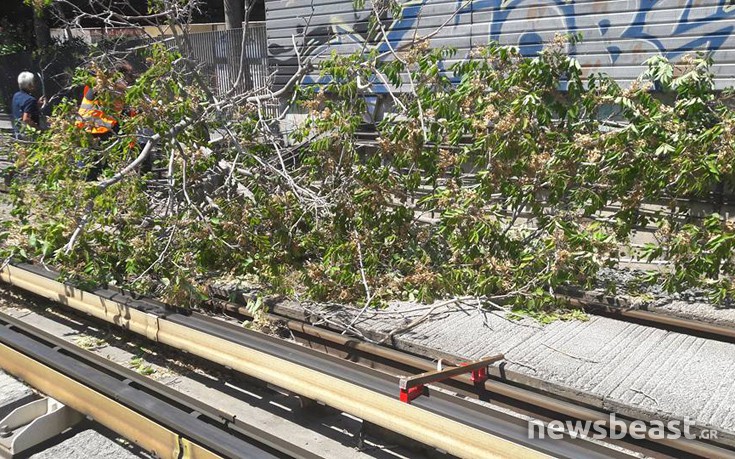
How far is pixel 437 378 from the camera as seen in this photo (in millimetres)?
4070

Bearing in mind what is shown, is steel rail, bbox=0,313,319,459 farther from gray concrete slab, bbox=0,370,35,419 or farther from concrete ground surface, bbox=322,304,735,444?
concrete ground surface, bbox=322,304,735,444

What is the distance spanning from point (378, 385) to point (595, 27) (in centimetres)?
625

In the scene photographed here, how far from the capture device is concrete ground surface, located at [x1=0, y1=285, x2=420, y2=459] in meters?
4.52

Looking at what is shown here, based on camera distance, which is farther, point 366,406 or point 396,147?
point 396,147

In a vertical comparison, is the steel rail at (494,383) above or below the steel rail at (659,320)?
below

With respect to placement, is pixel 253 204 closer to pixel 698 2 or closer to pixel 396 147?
pixel 396 147

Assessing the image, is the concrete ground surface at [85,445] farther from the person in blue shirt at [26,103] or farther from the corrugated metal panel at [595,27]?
the person in blue shirt at [26,103]

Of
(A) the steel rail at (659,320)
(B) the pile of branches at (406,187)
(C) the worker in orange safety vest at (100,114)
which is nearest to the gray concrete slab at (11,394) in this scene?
(B) the pile of branches at (406,187)

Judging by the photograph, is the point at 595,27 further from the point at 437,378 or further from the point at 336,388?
the point at 336,388

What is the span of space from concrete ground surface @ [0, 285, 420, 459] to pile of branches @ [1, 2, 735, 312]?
0.55 m

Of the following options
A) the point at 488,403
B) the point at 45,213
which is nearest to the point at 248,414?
the point at 488,403

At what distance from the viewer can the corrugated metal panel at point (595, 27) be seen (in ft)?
25.1

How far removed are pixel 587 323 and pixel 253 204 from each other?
333 cm

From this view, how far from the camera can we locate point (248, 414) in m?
4.95
